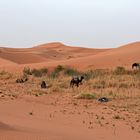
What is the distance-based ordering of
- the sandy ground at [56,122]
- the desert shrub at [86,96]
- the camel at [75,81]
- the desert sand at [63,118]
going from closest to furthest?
the sandy ground at [56,122], the desert sand at [63,118], the desert shrub at [86,96], the camel at [75,81]

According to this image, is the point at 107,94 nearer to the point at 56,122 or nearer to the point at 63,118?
the point at 63,118

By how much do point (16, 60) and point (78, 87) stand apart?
147 feet

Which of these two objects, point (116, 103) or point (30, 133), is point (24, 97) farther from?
point (30, 133)

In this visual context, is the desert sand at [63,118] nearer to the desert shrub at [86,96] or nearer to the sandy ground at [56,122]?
the sandy ground at [56,122]

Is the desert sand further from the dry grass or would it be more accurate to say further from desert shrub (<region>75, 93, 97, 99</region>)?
desert shrub (<region>75, 93, 97, 99</region>)

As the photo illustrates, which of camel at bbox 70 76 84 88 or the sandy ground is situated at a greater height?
camel at bbox 70 76 84 88

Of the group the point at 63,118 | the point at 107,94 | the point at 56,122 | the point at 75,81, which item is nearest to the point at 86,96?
the point at 107,94

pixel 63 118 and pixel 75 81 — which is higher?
pixel 75 81

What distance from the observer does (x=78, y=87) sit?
22.2 m

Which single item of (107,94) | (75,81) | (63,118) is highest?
(75,81)

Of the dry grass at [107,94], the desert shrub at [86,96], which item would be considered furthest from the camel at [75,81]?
the desert shrub at [86,96]

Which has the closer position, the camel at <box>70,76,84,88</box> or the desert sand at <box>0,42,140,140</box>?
the desert sand at <box>0,42,140,140</box>

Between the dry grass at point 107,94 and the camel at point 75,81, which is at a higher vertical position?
the camel at point 75,81

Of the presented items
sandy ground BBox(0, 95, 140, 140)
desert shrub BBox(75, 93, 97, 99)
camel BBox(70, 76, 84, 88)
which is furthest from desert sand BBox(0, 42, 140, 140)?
camel BBox(70, 76, 84, 88)
